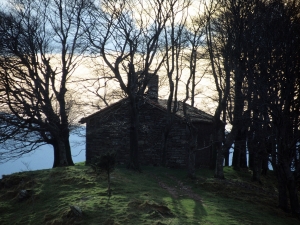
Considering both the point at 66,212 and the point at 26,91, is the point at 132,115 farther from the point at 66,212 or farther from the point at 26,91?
the point at 66,212

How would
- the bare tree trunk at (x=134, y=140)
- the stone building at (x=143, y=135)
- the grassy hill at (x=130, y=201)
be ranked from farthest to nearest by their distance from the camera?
1. the stone building at (x=143, y=135)
2. the bare tree trunk at (x=134, y=140)
3. the grassy hill at (x=130, y=201)

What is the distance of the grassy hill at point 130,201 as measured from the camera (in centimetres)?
1611

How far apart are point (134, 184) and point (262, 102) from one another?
319 inches

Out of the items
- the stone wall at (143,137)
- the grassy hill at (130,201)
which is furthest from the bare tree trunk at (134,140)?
the stone wall at (143,137)

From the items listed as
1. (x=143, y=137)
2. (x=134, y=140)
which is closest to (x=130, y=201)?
(x=134, y=140)

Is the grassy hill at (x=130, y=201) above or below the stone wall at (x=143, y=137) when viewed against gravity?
below

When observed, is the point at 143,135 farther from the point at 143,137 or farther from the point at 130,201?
the point at 130,201

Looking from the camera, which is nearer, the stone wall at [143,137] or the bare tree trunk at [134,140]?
the bare tree trunk at [134,140]

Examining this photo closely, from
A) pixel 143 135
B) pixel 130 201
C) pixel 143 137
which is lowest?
pixel 130 201

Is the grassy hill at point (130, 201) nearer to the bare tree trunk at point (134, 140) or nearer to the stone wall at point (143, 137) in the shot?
the bare tree trunk at point (134, 140)

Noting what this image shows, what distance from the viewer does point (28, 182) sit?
2305cm

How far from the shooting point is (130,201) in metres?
17.4

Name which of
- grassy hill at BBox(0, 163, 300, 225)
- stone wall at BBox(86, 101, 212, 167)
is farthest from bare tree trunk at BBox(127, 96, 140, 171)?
stone wall at BBox(86, 101, 212, 167)

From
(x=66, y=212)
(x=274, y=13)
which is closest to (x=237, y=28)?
(x=274, y=13)
